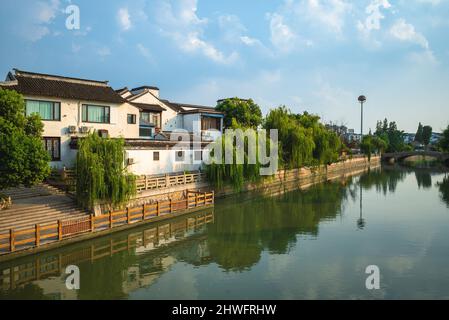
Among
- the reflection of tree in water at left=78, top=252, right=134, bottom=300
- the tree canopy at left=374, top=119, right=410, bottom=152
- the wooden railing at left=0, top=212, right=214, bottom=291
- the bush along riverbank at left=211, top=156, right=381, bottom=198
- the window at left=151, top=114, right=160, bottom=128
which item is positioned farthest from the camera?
the tree canopy at left=374, top=119, right=410, bottom=152

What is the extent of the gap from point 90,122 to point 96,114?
2.92 feet

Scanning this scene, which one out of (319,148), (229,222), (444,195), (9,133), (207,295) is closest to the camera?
(207,295)

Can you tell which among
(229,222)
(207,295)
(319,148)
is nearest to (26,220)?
(207,295)

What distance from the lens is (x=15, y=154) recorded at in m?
14.7

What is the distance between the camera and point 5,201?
16516mm

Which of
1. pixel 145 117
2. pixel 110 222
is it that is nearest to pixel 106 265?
pixel 110 222

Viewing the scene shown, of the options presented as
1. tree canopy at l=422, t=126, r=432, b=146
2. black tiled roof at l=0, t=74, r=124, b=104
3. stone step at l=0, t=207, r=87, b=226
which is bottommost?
stone step at l=0, t=207, r=87, b=226

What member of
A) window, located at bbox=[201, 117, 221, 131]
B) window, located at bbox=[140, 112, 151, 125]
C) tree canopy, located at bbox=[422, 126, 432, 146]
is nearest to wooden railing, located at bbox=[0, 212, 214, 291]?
window, located at bbox=[140, 112, 151, 125]

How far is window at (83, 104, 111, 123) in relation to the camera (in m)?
25.5

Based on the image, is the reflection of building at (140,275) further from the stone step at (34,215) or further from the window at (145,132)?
the window at (145,132)

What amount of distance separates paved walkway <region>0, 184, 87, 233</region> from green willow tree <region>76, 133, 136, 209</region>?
95 cm

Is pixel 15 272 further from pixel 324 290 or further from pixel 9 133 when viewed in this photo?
pixel 324 290

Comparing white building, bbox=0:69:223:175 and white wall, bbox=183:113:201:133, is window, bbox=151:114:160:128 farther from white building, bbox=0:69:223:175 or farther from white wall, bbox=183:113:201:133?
white wall, bbox=183:113:201:133
